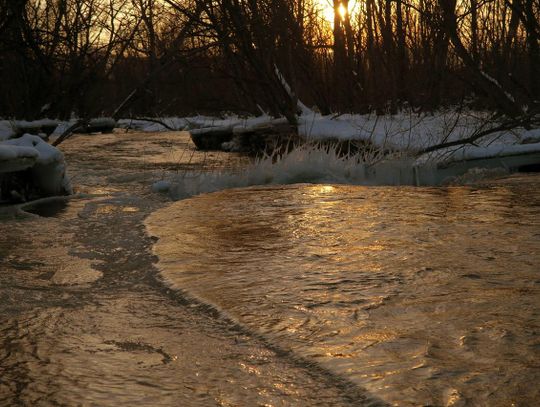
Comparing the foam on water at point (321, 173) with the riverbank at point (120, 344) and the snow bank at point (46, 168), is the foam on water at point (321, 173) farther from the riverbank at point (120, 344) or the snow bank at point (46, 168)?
the riverbank at point (120, 344)

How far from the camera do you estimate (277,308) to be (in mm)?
2650

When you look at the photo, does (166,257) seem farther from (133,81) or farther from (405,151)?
(133,81)

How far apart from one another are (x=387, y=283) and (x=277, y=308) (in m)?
0.51

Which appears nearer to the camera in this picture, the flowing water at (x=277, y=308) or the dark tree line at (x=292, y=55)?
the flowing water at (x=277, y=308)

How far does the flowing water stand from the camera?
6.36ft

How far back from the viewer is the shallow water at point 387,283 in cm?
201

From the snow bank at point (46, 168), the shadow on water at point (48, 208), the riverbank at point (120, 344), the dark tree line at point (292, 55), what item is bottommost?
the shadow on water at point (48, 208)

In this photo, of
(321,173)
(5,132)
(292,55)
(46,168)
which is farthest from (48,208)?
(292,55)

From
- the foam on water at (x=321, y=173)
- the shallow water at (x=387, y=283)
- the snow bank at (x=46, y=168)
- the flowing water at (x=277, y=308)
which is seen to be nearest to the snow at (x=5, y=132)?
the snow bank at (x=46, y=168)

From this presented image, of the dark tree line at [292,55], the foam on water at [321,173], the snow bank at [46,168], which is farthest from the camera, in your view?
the dark tree line at [292,55]

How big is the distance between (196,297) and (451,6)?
25.8ft

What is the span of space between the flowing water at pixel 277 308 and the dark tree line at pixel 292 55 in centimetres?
397

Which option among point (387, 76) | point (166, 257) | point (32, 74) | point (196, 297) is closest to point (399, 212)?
point (166, 257)

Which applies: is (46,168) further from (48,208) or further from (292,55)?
(292,55)
